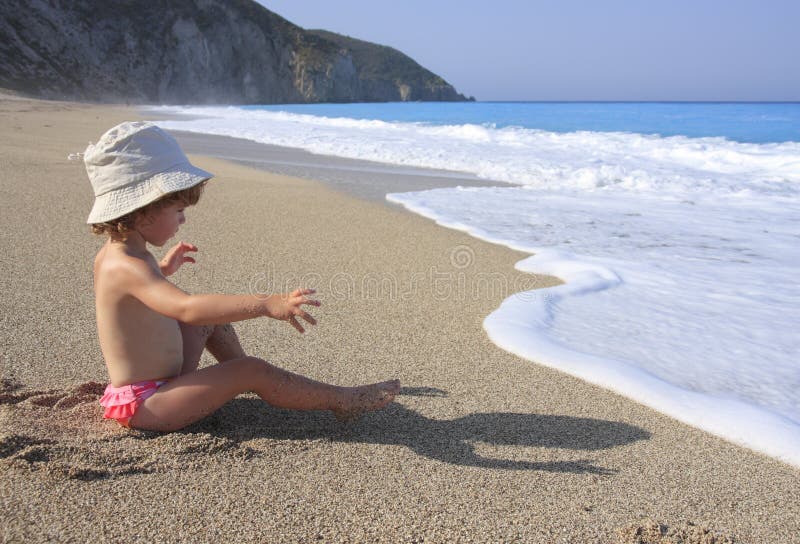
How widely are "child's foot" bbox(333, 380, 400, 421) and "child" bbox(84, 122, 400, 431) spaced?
20 millimetres

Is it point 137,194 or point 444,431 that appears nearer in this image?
point 137,194

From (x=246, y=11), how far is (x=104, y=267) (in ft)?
219

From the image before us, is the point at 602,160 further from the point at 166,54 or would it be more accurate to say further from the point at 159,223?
the point at 166,54

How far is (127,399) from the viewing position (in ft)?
7.20

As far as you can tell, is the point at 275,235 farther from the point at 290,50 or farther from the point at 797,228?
the point at 290,50

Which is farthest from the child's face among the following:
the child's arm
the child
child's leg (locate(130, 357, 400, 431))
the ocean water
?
the ocean water

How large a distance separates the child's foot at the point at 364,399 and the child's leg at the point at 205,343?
448mm

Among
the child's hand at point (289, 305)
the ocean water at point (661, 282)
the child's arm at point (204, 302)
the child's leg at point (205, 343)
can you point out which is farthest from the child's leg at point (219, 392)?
the ocean water at point (661, 282)

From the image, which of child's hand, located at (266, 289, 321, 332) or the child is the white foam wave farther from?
child's hand, located at (266, 289, 321, 332)

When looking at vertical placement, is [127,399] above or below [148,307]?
below

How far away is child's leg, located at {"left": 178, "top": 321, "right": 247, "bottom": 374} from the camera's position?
2.40 m

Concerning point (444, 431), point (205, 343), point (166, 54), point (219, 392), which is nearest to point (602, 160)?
point (444, 431)

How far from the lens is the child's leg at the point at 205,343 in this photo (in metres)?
2.40

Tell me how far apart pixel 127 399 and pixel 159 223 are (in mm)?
587
